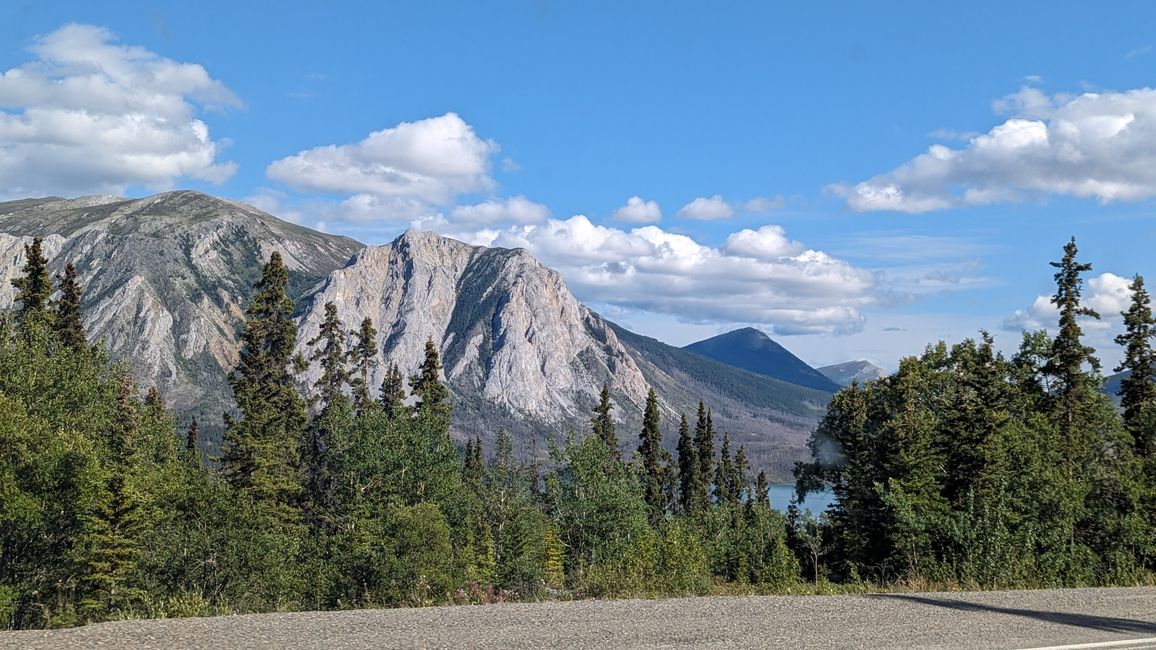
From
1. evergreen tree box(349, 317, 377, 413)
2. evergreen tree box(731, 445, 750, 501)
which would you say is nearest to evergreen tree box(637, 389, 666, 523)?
evergreen tree box(731, 445, 750, 501)

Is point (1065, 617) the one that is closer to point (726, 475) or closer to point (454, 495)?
point (454, 495)

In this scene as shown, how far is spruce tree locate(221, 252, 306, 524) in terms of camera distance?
46.3 m

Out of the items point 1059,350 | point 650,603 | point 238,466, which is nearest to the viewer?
point 650,603

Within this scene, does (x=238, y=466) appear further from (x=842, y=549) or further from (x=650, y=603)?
(x=650, y=603)

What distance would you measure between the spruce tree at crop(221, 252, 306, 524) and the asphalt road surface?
114ft

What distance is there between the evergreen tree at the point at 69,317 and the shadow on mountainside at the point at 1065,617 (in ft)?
155

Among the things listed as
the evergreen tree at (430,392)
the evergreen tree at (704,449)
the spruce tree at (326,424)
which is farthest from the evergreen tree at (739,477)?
the spruce tree at (326,424)

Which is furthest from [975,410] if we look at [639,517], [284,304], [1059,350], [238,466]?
[284,304]

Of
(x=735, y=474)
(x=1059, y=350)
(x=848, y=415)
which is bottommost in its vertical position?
(x=735, y=474)

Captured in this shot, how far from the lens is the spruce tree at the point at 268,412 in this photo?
46.3 metres

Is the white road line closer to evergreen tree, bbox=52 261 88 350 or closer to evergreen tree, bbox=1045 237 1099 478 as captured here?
evergreen tree, bbox=1045 237 1099 478

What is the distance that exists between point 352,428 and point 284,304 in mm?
10683

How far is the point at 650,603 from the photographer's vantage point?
14109mm

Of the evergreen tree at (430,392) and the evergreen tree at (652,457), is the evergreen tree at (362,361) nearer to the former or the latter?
the evergreen tree at (430,392)
